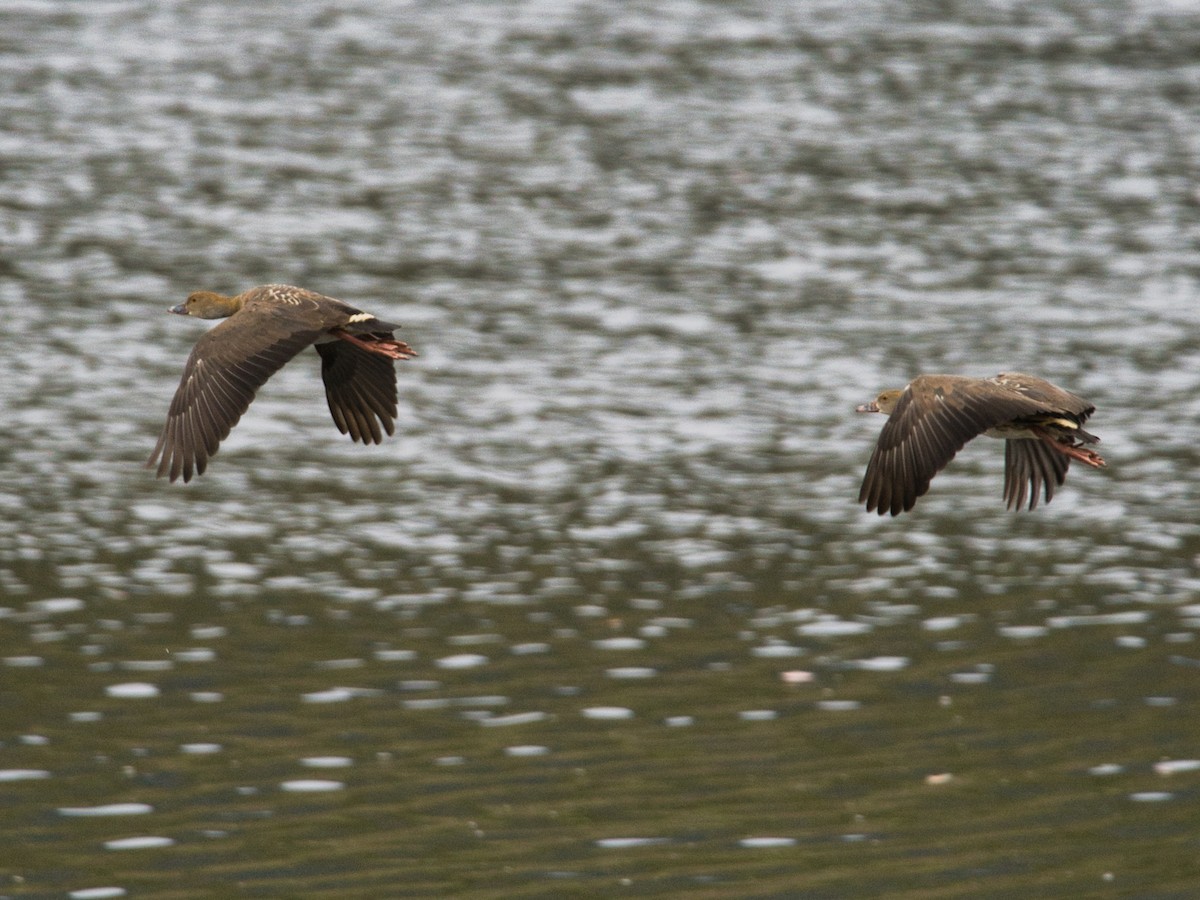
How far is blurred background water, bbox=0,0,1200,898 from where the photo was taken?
1368 cm

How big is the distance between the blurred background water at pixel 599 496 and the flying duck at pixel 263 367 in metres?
2.61

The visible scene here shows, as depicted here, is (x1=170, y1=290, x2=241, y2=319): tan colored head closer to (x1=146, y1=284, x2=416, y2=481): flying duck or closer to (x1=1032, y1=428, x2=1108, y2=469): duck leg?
(x1=146, y1=284, x2=416, y2=481): flying duck

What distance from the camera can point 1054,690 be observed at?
622 inches

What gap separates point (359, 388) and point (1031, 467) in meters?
3.99

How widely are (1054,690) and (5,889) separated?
7.38 metres

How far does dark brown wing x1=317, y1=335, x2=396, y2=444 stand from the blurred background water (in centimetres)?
245

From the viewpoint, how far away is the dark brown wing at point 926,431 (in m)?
11.4

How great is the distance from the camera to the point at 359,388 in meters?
13.1

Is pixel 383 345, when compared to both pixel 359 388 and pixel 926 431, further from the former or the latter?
pixel 926 431

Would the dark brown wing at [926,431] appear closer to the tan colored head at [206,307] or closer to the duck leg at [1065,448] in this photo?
the duck leg at [1065,448]

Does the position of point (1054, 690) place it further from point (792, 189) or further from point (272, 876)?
point (792, 189)

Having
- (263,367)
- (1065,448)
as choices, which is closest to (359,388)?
(263,367)

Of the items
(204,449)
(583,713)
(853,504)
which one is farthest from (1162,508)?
(204,449)

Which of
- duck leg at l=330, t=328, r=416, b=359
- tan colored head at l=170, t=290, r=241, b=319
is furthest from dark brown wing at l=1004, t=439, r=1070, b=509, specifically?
tan colored head at l=170, t=290, r=241, b=319
